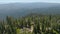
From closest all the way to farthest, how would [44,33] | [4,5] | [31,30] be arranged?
1. [44,33]
2. [31,30]
3. [4,5]

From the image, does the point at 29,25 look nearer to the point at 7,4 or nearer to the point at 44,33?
the point at 44,33

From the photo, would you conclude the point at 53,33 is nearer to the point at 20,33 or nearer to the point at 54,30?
the point at 54,30

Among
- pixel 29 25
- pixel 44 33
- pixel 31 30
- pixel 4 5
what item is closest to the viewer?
pixel 44 33

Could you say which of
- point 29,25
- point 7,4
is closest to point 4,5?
point 7,4

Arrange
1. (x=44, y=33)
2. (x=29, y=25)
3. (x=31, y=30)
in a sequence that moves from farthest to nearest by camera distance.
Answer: (x=29, y=25) → (x=31, y=30) → (x=44, y=33)

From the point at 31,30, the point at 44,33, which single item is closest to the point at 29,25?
the point at 31,30

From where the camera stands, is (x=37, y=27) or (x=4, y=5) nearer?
(x=37, y=27)

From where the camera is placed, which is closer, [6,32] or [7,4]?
[6,32]

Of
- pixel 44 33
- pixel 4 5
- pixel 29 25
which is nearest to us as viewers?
pixel 44 33
